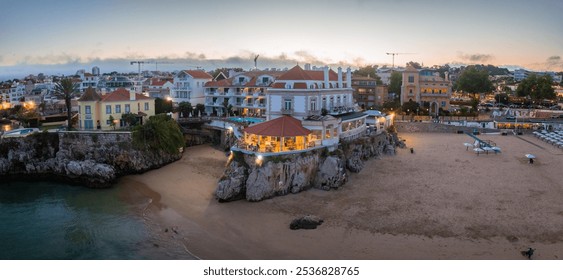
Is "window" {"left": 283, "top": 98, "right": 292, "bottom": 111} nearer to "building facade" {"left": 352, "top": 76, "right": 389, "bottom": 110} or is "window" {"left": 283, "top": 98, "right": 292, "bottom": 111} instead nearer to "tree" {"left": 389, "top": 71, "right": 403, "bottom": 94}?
"building facade" {"left": 352, "top": 76, "right": 389, "bottom": 110}

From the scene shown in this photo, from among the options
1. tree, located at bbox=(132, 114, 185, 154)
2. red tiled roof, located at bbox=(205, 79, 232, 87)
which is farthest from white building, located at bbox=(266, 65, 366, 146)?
red tiled roof, located at bbox=(205, 79, 232, 87)

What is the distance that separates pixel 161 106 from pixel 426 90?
1230 inches

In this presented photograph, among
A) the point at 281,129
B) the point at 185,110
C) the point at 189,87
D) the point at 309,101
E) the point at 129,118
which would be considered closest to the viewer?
the point at 281,129

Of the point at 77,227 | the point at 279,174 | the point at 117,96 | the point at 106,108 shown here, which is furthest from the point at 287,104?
the point at 77,227

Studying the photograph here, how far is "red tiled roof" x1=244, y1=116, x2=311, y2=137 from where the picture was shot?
70.1 ft

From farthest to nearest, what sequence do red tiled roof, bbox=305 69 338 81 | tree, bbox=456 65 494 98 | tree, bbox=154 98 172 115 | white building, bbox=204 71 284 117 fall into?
tree, bbox=456 65 494 98, white building, bbox=204 71 284 117, tree, bbox=154 98 172 115, red tiled roof, bbox=305 69 338 81

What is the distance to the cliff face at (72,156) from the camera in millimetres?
24261

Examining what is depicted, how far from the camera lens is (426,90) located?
4803 cm

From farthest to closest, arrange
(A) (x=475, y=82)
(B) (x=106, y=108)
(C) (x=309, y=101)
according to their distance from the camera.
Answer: (A) (x=475, y=82) → (B) (x=106, y=108) → (C) (x=309, y=101)

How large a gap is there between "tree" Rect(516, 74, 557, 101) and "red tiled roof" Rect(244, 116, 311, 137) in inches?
1838

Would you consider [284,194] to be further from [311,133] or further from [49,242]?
[49,242]

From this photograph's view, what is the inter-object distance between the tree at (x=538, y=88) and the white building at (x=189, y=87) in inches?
1777

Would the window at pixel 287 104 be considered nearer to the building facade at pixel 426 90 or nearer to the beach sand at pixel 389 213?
the beach sand at pixel 389 213

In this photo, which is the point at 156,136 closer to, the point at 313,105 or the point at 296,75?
the point at 296,75
